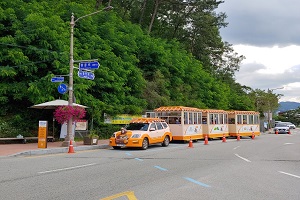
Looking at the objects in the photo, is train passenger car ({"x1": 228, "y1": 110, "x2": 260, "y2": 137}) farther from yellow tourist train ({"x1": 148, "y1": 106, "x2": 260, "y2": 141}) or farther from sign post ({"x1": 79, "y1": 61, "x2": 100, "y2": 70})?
sign post ({"x1": 79, "y1": 61, "x2": 100, "y2": 70})

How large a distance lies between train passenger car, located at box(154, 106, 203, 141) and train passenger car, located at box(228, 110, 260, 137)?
7.09 meters

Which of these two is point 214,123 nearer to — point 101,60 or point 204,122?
point 204,122

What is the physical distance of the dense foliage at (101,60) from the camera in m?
22.4

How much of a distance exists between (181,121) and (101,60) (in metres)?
8.53

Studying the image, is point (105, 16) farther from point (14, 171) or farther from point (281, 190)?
point (281, 190)

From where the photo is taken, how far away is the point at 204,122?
97.7ft

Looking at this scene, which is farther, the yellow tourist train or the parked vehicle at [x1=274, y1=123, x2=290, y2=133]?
the parked vehicle at [x1=274, y1=123, x2=290, y2=133]

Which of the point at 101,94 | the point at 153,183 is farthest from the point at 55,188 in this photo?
the point at 101,94

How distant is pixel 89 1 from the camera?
37.7 meters

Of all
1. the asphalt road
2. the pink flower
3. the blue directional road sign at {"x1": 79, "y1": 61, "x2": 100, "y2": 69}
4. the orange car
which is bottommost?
the asphalt road

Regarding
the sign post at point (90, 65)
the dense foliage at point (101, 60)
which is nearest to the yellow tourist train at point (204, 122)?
the dense foliage at point (101, 60)

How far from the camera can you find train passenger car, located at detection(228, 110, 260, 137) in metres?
33.5

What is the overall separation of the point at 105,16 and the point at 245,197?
3054 centimetres

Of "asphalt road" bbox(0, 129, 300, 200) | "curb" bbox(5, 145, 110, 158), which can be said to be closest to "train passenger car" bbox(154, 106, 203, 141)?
"curb" bbox(5, 145, 110, 158)
